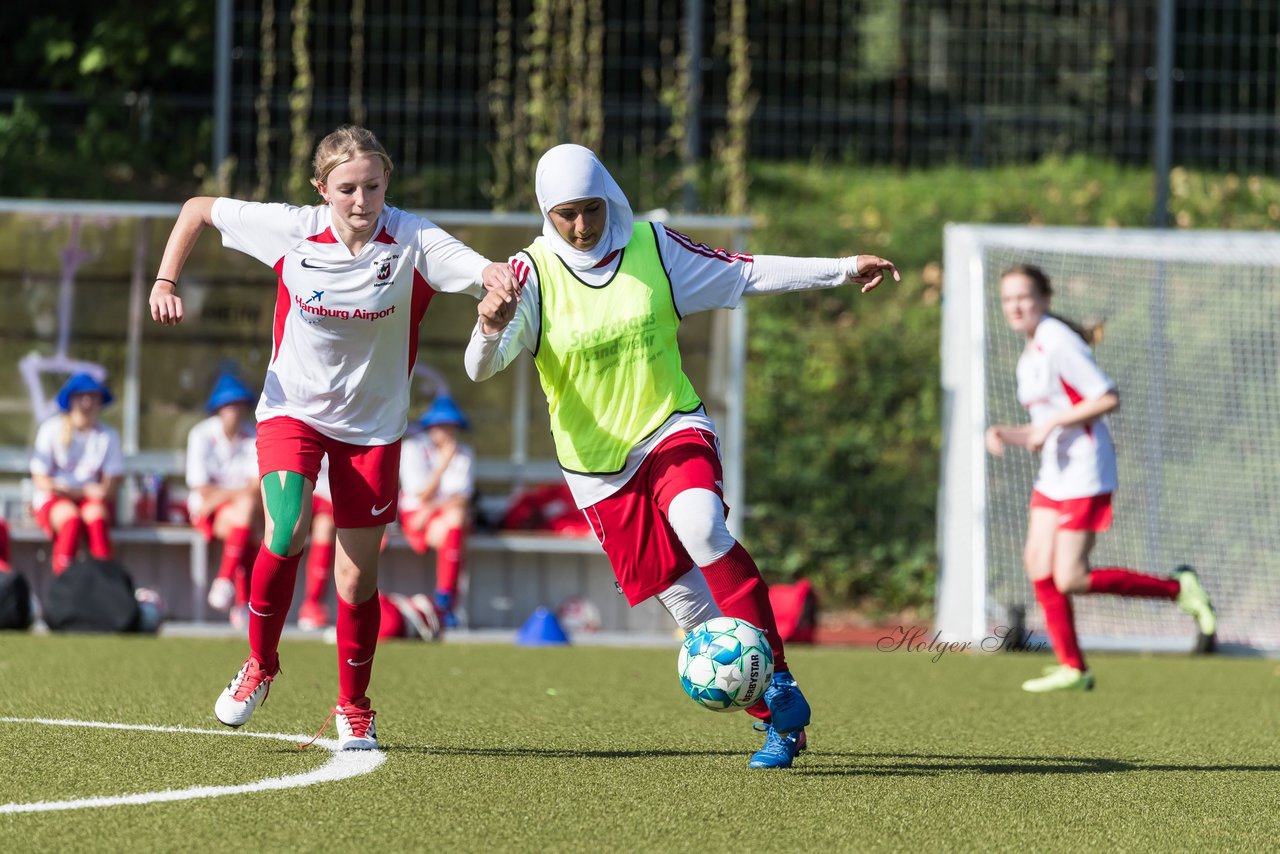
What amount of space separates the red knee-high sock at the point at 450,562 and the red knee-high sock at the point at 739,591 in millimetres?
6264

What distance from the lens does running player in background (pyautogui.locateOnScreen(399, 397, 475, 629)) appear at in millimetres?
11492

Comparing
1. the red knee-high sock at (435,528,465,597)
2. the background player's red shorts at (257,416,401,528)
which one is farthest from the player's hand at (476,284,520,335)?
the red knee-high sock at (435,528,465,597)

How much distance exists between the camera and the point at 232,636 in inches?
425

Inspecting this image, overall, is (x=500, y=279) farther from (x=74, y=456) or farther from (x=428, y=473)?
(x=74, y=456)

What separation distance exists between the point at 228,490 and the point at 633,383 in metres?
6.70

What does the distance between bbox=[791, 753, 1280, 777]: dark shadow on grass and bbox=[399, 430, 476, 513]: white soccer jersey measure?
614 cm

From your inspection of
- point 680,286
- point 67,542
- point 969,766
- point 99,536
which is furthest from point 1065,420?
point 67,542

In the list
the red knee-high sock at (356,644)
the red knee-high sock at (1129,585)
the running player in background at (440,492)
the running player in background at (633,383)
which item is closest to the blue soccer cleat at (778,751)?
the running player in background at (633,383)

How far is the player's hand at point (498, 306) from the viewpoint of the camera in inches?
195

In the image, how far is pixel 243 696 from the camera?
18.3ft

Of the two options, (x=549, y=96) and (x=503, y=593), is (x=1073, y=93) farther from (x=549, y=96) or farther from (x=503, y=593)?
(x=503, y=593)

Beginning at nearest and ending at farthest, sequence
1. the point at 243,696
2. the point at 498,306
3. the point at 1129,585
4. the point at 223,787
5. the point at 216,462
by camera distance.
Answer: the point at 223,787
the point at 498,306
the point at 243,696
the point at 1129,585
the point at 216,462

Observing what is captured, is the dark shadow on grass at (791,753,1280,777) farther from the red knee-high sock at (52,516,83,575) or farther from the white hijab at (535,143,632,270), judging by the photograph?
the red knee-high sock at (52,516,83,575)

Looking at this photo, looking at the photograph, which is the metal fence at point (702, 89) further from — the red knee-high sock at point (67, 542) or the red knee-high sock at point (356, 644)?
the red knee-high sock at point (356, 644)
